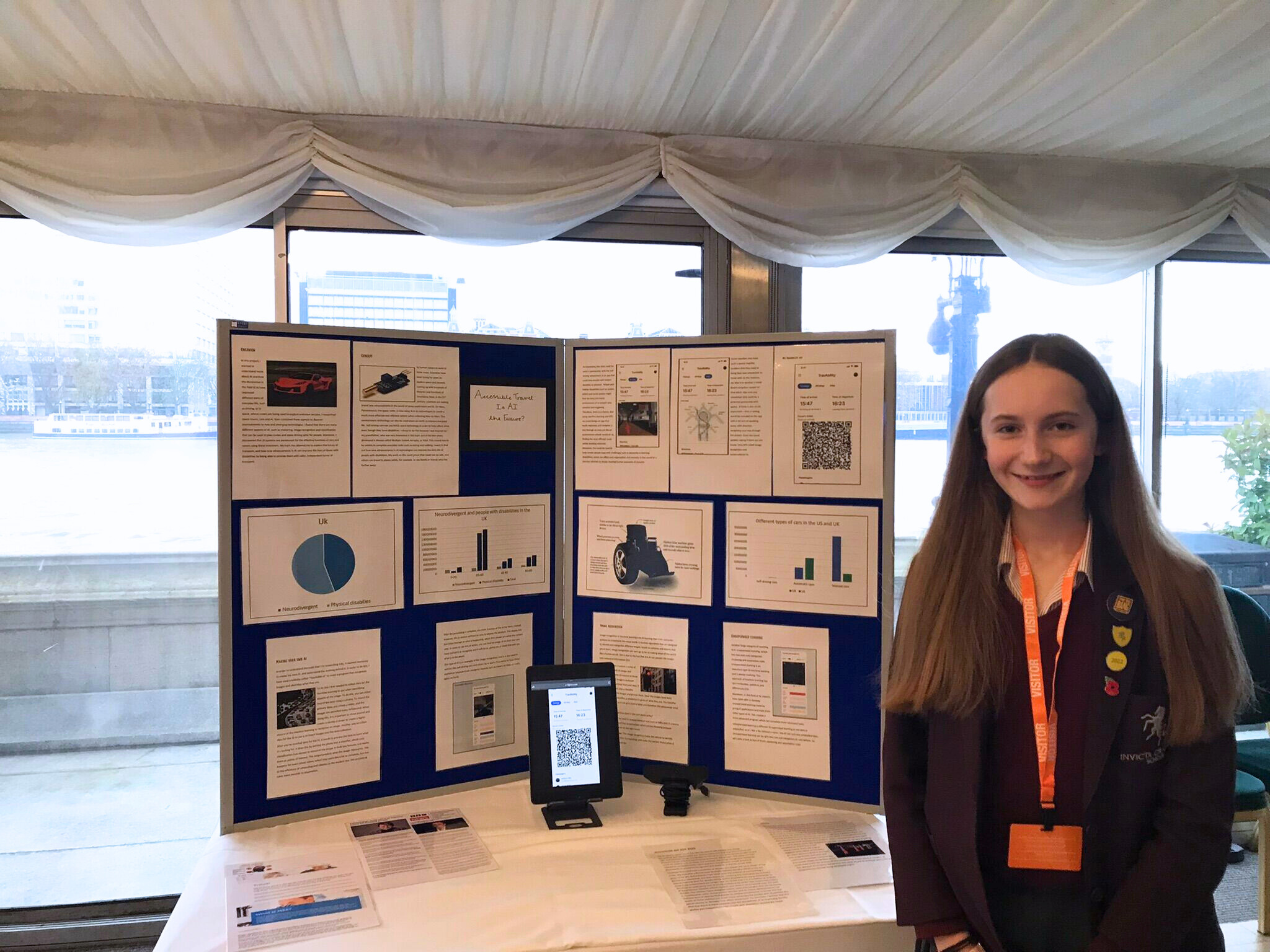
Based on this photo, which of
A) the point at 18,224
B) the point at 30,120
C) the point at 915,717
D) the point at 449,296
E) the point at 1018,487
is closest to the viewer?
the point at 1018,487

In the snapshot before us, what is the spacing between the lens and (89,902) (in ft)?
8.84

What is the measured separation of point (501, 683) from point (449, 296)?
1.37 m

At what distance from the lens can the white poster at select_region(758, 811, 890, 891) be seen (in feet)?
5.73

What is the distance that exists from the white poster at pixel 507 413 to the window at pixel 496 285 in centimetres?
51

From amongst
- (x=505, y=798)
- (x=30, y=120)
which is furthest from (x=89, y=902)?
(x=30, y=120)

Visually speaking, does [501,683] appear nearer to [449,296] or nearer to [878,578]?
[878,578]

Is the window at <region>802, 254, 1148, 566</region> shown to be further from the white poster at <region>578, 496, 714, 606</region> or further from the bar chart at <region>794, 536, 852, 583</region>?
the white poster at <region>578, 496, 714, 606</region>

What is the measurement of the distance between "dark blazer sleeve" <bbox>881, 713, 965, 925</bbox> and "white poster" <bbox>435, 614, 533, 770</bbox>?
100 cm

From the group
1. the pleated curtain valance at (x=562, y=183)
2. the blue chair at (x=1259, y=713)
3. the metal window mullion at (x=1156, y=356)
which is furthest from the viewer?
the metal window mullion at (x=1156, y=356)

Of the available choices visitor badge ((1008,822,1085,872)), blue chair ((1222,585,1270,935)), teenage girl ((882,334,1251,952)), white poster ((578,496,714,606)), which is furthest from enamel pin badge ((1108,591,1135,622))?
blue chair ((1222,585,1270,935))

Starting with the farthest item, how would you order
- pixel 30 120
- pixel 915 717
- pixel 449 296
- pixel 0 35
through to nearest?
pixel 449 296 → pixel 30 120 → pixel 0 35 → pixel 915 717

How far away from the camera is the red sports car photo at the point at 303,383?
1987 mm

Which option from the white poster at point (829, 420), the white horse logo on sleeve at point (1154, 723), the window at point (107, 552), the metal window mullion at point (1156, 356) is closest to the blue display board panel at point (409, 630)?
the white poster at point (829, 420)

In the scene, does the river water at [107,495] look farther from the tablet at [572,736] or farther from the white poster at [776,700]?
the tablet at [572,736]
